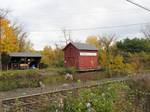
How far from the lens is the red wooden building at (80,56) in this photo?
5469 cm

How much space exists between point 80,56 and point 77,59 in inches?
39.1

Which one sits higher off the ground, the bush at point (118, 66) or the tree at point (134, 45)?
the tree at point (134, 45)

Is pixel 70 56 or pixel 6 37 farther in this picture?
pixel 6 37

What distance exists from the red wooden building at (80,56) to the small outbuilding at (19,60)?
5322mm

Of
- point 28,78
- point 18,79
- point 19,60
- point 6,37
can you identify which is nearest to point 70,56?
point 19,60

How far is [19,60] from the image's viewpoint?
56125mm

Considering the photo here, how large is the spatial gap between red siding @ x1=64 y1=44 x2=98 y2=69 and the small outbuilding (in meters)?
5.23

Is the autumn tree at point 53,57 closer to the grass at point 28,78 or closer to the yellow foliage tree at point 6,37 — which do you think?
the yellow foliage tree at point 6,37

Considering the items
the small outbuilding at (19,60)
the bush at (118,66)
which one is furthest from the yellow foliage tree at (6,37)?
the bush at (118,66)

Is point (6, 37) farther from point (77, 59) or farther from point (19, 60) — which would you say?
point (77, 59)

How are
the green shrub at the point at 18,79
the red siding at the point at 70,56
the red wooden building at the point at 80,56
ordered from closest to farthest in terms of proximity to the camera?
the green shrub at the point at 18,79, the red wooden building at the point at 80,56, the red siding at the point at 70,56

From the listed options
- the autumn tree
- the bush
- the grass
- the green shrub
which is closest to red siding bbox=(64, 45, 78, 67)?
the autumn tree

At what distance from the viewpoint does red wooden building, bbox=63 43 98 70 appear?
54688mm

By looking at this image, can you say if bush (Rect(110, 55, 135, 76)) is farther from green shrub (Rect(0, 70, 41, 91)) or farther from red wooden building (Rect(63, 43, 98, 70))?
green shrub (Rect(0, 70, 41, 91))
